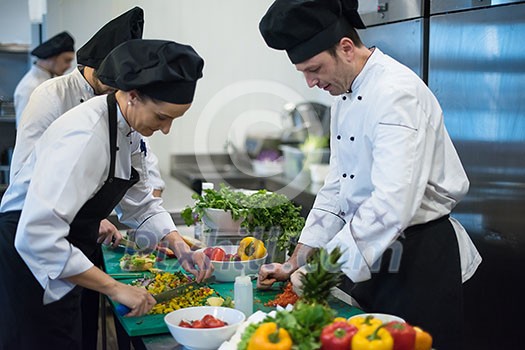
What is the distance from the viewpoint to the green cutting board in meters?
1.85

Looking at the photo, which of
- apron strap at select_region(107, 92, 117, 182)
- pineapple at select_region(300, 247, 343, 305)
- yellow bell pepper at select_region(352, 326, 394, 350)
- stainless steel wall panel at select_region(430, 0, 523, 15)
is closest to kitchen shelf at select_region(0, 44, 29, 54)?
stainless steel wall panel at select_region(430, 0, 523, 15)

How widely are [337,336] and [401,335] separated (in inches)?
5.3

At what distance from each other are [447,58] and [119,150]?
185 centimetres

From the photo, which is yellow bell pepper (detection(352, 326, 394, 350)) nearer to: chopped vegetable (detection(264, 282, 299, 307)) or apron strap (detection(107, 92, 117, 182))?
chopped vegetable (detection(264, 282, 299, 307))

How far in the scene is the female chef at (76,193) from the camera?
69.8 inches

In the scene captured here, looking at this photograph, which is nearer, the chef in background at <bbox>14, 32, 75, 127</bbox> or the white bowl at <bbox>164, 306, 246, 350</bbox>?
the white bowl at <bbox>164, 306, 246, 350</bbox>

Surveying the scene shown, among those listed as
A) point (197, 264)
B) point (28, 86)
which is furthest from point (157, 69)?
point (28, 86)

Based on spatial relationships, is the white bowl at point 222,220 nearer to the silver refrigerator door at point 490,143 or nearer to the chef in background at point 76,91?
the chef in background at point 76,91

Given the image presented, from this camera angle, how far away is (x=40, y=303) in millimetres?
1986

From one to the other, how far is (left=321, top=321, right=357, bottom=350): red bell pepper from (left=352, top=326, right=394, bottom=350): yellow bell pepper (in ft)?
0.06

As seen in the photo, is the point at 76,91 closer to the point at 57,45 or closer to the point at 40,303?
the point at 40,303

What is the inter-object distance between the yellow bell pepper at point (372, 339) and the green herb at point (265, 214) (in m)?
1.16

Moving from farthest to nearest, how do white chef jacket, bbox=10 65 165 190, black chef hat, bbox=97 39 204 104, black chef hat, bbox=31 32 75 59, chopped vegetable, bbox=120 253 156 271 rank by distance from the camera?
1. black chef hat, bbox=31 32 75 59
2. white chef jacket, bbox=10 65 165 190
3. chopped vegetable, bbox=120 253 156 271
4. black chef hat, bbox=97 39 204 104

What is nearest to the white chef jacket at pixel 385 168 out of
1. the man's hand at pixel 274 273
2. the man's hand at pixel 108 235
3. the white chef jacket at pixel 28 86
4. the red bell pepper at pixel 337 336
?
the man's hand at pixel 274 273
